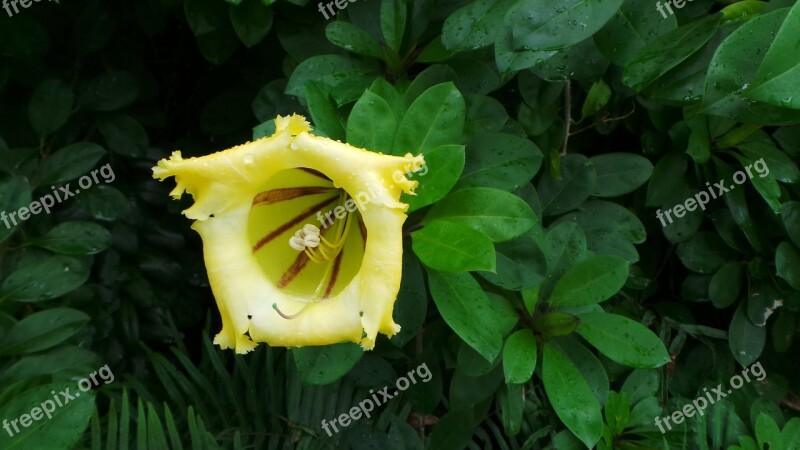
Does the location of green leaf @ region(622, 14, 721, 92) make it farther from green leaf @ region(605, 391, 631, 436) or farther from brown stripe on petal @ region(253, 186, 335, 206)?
green leaf @ region(605, 391, 631, 436)

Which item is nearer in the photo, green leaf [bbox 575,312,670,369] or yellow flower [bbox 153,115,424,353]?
yellow flower [bbox 153,115,424,353]

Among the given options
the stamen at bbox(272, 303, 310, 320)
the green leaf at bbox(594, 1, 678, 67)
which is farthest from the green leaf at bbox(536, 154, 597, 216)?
the stamen at bbox(272, 303, 310, 320)

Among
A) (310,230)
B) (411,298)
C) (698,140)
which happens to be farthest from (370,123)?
(698,140)

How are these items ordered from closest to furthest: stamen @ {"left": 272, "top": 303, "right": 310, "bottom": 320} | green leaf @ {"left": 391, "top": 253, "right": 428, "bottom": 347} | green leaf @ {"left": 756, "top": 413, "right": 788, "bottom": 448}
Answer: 1. stamen @ {"left": 272, "top": 303, "right": 310, "bottom": 320}
2. green leaf @ {"left": 391, "top": 253, "right": 428, "bottom": 347}
3. green leaf @ {"left": 756, "top": 413, "right": 788, "bottom": 448}

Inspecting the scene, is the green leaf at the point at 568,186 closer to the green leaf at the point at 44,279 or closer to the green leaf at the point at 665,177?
the green leaf at the point at 665,177

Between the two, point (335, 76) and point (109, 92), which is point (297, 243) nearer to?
point (335, 76)

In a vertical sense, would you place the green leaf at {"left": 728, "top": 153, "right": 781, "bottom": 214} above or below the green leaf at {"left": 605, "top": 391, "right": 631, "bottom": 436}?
above

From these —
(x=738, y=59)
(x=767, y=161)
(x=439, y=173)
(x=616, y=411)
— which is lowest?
(x=616, y=411)
